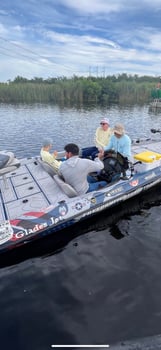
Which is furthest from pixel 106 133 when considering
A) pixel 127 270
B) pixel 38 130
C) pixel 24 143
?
pixel 38 130

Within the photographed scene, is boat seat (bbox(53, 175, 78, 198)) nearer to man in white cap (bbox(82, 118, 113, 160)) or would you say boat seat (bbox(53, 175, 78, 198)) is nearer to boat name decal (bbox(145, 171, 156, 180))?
boat name decal (bbox(145, 171, 156, 180))

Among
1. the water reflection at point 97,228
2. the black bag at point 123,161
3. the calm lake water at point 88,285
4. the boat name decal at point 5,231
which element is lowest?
the calm lake water at point 88,285

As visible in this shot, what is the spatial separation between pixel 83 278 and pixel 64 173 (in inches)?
79.7

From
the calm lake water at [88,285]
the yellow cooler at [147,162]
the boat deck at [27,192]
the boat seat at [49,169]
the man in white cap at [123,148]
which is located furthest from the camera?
the yellow cooler at [147,162]

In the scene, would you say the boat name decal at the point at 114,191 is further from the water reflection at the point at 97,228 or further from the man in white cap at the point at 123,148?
the water reflection at the point at 97,228

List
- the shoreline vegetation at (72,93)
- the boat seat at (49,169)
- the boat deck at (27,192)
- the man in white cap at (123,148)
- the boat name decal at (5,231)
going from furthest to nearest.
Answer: the shoreline vegetation at (72,93) → the boat seat at (49,169) → the man in white cap at (123,148) → the boat deck at (27,192) → the boat name decal at (5,231)

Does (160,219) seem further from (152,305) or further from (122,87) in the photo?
(122,87)

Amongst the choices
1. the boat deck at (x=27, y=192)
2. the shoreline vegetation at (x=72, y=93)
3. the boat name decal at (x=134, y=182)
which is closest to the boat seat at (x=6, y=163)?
the boat deck at (x=27, y=192)

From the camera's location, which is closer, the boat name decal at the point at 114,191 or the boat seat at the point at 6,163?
the boat seat at the point at 6,163

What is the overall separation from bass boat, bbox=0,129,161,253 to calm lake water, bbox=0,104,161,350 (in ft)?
1.41

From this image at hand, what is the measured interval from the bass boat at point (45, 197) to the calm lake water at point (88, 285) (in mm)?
429

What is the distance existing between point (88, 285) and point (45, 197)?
1.86 m

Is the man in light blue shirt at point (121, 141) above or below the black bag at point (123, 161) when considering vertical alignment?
above

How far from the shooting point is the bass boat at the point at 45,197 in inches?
151
